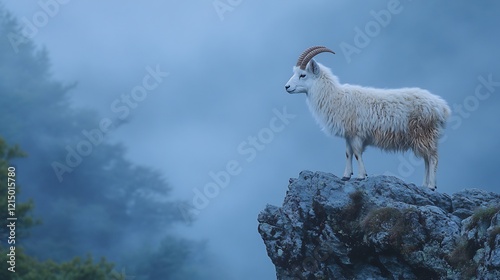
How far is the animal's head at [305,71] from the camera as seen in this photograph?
1029 inches

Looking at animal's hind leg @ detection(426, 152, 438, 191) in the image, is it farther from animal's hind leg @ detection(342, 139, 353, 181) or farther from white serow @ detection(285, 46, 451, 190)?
animal's hind leg @ detection(342, 139, 353, 181)

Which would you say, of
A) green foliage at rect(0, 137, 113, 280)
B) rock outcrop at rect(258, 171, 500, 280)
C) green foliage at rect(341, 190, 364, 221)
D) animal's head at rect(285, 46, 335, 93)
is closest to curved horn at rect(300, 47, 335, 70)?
animal's head at rect(285, 46, 335, 93)

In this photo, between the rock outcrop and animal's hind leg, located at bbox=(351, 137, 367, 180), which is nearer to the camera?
the rock outcrop

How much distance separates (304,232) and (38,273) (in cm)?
759

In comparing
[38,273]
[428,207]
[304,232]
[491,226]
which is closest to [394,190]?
[428,207]

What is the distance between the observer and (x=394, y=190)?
23.0m

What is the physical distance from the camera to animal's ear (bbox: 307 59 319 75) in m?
26.0

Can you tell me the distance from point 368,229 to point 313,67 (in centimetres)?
628

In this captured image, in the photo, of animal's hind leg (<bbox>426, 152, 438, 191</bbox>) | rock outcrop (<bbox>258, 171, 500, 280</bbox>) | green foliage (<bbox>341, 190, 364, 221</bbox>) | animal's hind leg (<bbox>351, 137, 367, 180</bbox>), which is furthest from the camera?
animal's hind leg (<bbox>426, 152, 438, 191</bbox>)

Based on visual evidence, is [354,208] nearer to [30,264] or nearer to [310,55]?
[310,55]

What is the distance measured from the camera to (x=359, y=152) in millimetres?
24500

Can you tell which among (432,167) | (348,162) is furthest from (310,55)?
(432,167)

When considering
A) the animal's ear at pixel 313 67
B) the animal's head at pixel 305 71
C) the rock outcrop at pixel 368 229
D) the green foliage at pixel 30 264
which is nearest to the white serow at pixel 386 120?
the animal's head at pixel 305 71

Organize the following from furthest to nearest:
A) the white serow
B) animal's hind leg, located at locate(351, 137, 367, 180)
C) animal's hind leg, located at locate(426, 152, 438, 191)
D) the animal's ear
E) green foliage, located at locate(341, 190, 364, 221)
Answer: the animal's ear
the white serow
animal's hind leg, located at locate(426, 152, 438, 191)
animal's hind leg, located at locate(351, 137, 367, 180)
green foliage, located at locate(341, 190, 364, 221)
